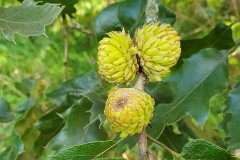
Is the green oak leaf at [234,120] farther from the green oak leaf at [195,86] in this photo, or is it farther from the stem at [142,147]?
the stem at [142,147]

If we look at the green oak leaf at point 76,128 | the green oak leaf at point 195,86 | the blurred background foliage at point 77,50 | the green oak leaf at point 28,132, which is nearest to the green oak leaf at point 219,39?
the green oak leaf at point 195,86

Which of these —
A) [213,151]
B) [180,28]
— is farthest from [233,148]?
[180,28]

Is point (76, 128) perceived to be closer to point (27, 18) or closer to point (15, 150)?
point (15, 150)

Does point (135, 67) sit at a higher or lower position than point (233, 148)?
higher

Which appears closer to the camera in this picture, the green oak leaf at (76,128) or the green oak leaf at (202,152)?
the green oak leaf at (202,152)

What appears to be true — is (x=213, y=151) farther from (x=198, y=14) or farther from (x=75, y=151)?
(x=198, y=14)
